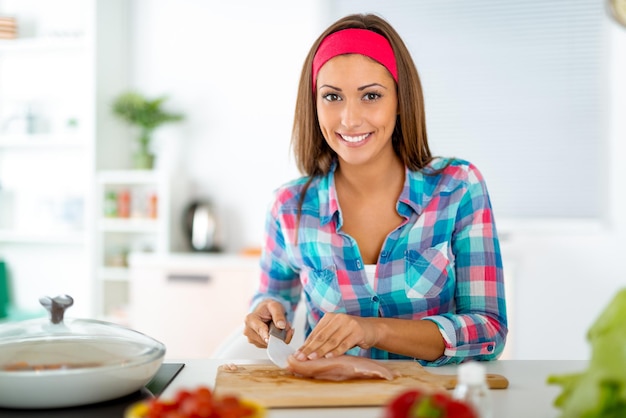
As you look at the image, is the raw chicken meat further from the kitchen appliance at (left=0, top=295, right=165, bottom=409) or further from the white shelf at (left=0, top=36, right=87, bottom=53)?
the white shelf at (left=0, top=36, right=87, bottom=53)

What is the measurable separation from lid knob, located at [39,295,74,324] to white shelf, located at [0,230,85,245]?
3.05 meters

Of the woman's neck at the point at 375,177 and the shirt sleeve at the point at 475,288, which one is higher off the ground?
the woman's neck at the point at 375,177

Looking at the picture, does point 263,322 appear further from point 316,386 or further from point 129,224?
point 129,224

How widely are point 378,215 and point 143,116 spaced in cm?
250

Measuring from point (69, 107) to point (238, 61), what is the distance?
3.74 feet

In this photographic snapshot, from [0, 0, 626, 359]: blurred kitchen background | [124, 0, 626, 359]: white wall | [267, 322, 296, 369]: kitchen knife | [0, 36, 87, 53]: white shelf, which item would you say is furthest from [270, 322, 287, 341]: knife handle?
[0, 36, 87, 53]: white shelf

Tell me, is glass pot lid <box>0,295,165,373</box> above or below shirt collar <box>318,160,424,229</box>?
below

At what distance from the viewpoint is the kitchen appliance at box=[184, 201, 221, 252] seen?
12.9 ft

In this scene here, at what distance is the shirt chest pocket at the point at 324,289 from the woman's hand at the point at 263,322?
201 mm

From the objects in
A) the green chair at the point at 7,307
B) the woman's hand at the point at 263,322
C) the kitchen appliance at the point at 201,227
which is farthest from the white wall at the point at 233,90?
the woman's hand at the point at 263,322

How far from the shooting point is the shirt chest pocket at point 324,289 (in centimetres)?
169

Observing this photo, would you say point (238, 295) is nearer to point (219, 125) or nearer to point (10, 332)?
point (219, 125)

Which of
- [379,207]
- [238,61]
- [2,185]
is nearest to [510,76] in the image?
[238,61]

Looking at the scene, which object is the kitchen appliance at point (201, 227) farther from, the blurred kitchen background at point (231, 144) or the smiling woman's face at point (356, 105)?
the smiling woman's face at point (356, 105)
